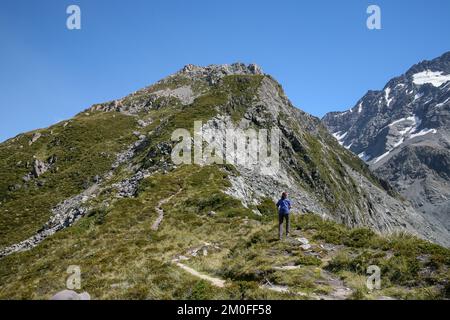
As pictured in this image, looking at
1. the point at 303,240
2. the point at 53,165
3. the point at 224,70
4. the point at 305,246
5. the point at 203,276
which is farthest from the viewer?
the point at 224,70

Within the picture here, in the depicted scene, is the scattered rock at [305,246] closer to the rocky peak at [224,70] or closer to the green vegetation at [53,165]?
the green vegetation at [53,165]

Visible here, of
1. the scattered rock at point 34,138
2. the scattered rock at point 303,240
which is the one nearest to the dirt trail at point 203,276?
the scattered rock at point 303,240

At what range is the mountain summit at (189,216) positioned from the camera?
52.9ft

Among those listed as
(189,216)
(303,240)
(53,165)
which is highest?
(53,165)

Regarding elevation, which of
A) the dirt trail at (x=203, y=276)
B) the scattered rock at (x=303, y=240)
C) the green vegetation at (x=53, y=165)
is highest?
the green vegetation at (x=53, y=165)

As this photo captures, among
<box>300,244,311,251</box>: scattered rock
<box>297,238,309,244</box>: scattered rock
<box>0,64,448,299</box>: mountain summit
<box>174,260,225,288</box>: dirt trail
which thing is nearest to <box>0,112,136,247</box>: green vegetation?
<box>0,64,448,299</box>: mountain summit

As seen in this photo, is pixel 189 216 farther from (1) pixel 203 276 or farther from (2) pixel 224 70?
(2) pixel 224 70

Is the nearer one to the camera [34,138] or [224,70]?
[34,138]

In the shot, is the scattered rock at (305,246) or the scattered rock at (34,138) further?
the scattered rock at (34,138)

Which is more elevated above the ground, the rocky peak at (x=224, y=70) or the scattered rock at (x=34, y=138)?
the rocky peak at (x=224, y=70)

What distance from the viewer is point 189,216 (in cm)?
3350

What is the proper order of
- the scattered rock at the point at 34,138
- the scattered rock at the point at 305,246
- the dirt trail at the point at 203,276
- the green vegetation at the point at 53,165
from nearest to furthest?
the dirt trail at the point at 203,276 < the scattered rock at the point at 305,246 < the green vegetation at the point at 53,165 < the scattered rock at the point at 34,138

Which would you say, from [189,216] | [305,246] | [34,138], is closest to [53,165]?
[34,138]
